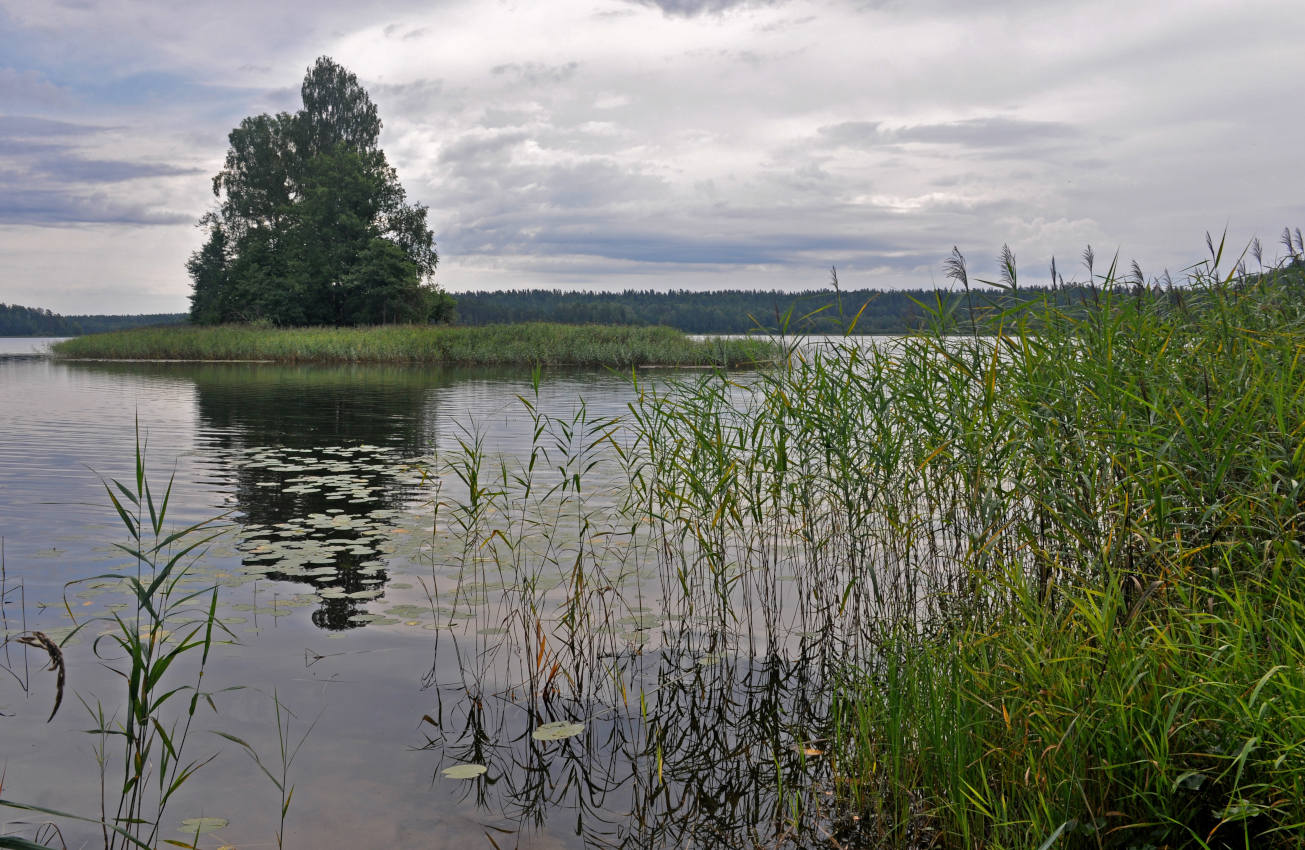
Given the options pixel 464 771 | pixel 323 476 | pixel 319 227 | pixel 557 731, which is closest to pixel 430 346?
pixel 319 227

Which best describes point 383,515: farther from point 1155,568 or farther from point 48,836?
point 1155,568

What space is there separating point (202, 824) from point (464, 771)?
110cm

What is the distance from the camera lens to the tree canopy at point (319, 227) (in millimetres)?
51469

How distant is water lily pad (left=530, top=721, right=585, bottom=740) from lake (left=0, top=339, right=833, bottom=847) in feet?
0.13

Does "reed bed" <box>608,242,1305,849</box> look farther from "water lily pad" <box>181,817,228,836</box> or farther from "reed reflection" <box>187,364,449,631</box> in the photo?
"reed reflection" <box>187,364,449,631</box>

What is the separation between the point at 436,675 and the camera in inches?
203

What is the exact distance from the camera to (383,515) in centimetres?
896

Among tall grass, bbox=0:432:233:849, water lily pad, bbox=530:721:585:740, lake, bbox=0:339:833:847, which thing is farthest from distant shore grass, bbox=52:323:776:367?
water lily pad, bbox=530:721:585:740

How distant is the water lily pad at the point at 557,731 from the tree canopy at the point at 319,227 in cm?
4972

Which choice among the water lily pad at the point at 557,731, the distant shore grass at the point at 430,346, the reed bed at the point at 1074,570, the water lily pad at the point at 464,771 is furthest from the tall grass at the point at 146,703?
the distant shore grass at the point at 430,346

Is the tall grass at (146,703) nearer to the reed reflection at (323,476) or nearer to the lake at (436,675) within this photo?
the lake at (436,675)

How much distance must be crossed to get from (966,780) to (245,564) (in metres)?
5.99

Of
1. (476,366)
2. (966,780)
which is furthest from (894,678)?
(476,366)

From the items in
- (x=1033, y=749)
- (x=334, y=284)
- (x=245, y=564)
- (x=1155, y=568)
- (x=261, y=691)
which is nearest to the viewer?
(x=1033, y=749)
